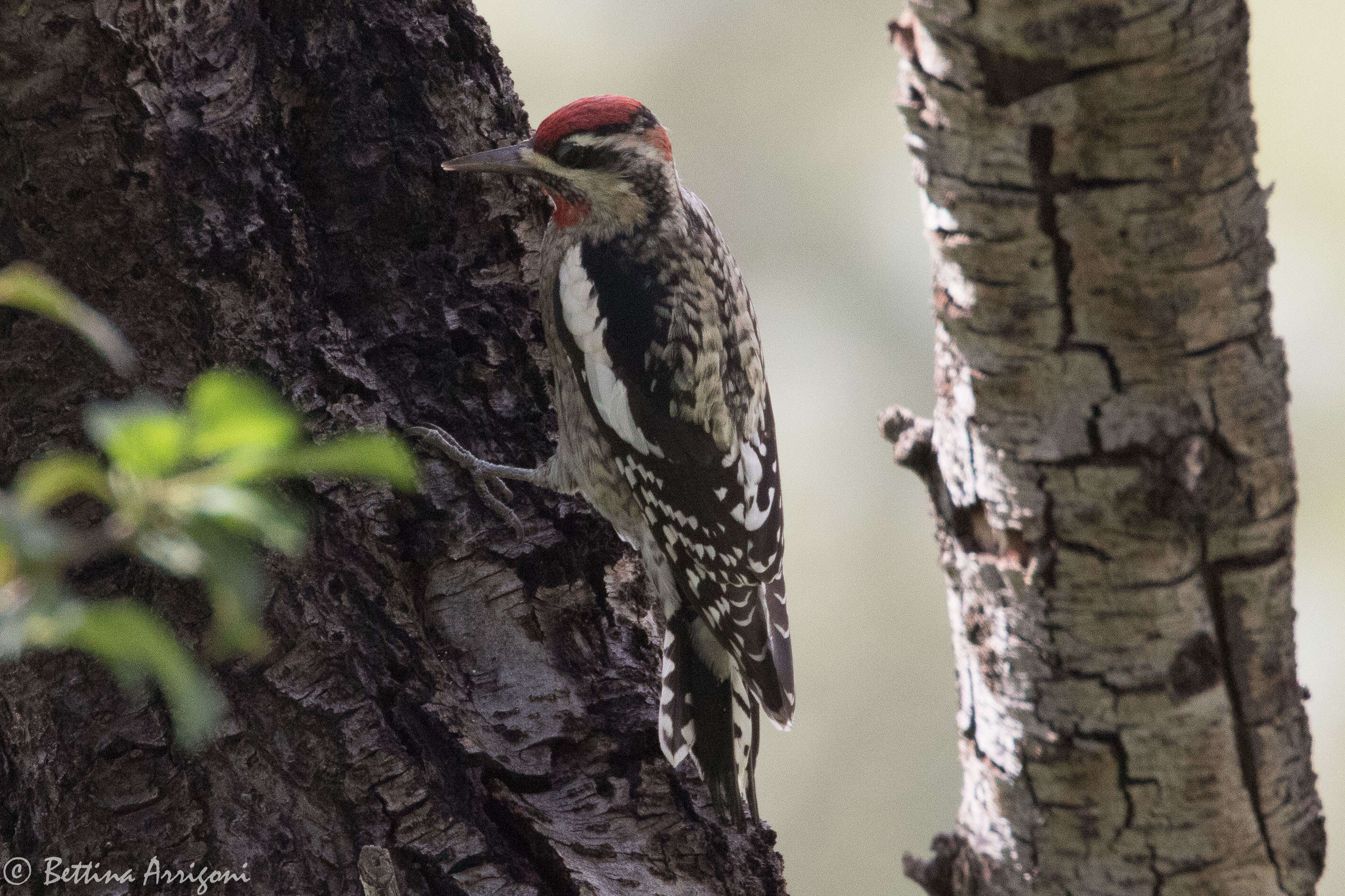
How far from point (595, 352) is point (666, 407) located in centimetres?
18

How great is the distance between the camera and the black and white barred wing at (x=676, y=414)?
2098mm

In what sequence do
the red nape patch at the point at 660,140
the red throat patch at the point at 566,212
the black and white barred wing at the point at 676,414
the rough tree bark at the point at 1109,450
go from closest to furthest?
1. the rough tree bark at the point at 1109,450
2. the black and white barred wing at the point at 676,414
3. the red throat patch at the point at 566,212
4. the red nape patch at the point at 660,140

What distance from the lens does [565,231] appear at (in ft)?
7.40

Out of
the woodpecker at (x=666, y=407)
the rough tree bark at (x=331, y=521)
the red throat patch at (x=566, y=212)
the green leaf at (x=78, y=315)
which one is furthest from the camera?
the red throat patch at (x=566, y=212)

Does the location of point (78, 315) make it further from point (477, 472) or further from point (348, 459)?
point (348, 459)

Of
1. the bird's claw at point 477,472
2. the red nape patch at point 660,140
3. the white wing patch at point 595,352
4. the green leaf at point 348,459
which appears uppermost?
the red nape patch at point 660,140

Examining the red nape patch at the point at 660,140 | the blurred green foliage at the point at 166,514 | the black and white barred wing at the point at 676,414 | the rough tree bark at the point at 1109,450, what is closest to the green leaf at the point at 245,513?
the blurred green foliage at the point at 166,514

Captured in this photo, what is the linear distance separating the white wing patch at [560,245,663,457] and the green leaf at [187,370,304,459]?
149 cm

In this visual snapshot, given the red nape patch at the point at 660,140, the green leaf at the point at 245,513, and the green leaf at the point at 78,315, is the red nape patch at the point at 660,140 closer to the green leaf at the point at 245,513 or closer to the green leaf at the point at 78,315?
the green leaf at the point at 78,315

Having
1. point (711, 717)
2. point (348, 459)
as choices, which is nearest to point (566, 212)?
point (711, 717)

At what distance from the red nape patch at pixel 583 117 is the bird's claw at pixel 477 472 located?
22.8 inches

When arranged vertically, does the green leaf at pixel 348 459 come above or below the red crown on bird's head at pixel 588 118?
below

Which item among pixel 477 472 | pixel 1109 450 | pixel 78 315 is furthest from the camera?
pixel 477 472

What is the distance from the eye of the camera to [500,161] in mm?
1867
